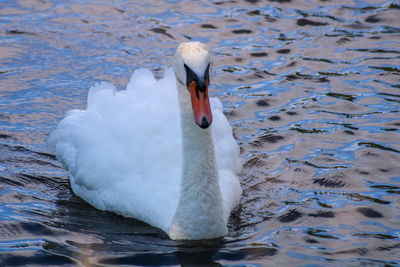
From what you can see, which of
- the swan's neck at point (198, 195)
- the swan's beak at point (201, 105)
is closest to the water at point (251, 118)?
the swan's neck at point (198, 195)

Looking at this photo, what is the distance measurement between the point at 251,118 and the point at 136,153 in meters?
2.89

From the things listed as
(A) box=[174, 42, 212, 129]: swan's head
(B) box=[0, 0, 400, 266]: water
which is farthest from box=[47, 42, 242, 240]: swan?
(B) box=[0, 0, 400, 266]: water

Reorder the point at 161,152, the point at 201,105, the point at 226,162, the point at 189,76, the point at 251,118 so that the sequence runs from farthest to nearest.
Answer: the point at 251,118
the point at 226,162
the point at 161,152
the point at 189,76
the point at 201,105

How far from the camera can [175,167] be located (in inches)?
259

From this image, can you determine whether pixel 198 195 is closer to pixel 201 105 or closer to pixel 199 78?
pixel 201 105

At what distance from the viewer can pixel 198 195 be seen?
239 inches

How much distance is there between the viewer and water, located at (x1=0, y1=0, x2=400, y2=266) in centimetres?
602

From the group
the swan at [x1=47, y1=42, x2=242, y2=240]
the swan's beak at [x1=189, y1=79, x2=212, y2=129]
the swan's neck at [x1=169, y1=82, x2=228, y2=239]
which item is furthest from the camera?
the swan's neck at [x1=169, y1=82, x2=228, y2=239]

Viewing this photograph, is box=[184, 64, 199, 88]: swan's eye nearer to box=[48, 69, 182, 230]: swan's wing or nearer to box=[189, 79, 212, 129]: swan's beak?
box=[189, 79, 212, 129]: swan's beak

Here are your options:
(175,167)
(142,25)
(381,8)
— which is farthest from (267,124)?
(381,8)

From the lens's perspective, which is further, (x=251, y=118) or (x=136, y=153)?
(x=251, y=118)

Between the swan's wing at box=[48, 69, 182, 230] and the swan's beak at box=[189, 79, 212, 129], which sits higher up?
the swan's beak at box=[189, 79, 212, 129]

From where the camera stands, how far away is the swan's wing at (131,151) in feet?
21.1

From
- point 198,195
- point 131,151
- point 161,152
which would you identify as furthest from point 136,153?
point 198,195
